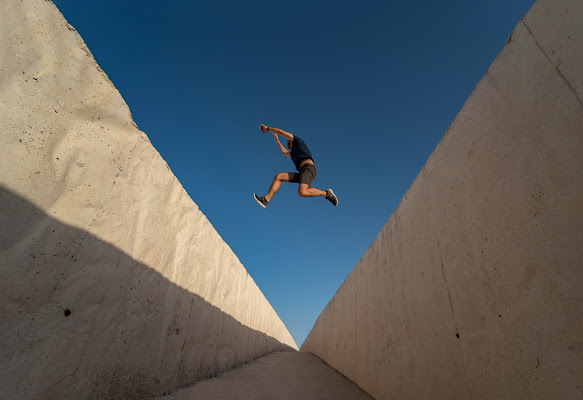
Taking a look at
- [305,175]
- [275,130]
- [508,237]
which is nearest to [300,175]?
[305,175]

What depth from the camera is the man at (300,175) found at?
458cm

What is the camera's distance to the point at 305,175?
15.4 feet

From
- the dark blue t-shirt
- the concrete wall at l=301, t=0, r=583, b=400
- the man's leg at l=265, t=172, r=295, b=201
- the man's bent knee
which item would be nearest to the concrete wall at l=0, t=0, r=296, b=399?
the concrete wall at l=301, t=0, r=583, b=400

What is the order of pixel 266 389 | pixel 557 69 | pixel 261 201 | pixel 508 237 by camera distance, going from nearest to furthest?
pixel 557 69 < pixel 508 237 < pixel 266 389 < pixel 261 201

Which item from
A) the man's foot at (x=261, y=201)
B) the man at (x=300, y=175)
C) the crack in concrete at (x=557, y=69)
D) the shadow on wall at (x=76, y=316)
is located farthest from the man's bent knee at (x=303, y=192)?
the crack in concrete at (x=557, y=69)

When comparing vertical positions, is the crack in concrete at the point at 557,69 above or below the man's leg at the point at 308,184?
below

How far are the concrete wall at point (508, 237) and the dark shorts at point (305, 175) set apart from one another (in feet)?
8.09

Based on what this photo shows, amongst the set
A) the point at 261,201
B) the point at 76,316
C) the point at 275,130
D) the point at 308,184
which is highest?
the point at 275,130

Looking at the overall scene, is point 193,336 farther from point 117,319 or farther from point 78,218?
point 78,218

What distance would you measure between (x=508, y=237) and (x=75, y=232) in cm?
222

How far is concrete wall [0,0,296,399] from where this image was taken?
3.97ft

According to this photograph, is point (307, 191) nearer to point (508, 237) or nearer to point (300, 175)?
point (300, 175)

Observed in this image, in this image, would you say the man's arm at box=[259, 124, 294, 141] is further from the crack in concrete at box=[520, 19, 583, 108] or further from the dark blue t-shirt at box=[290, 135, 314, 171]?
the crack in concrete at box=[520, 19, 583, 108]

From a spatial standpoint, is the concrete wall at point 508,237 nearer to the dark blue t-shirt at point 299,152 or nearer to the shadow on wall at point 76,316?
the shadow on wall at point 76,316
